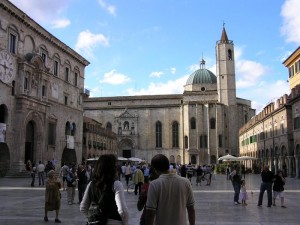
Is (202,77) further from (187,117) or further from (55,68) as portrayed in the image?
(55,68)

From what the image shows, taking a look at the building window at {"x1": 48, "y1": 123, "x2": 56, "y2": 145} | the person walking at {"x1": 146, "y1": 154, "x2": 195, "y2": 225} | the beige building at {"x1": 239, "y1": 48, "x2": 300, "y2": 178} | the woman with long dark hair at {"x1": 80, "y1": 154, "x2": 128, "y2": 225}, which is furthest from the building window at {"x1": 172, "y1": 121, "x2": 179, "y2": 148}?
the woman with long dark hair at {"x1": 80, "y1": 154, "x2": 128, "y2": 225}

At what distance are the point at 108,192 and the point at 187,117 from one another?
70.1 metres

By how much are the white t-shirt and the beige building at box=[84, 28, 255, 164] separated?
223ft

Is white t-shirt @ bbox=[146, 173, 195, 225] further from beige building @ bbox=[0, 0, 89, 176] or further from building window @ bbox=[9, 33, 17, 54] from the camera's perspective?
building window @ bbox=[9, 33, 17, 54]

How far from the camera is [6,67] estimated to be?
30.6m

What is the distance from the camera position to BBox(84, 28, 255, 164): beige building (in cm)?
7250

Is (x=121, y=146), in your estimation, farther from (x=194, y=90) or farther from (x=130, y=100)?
(x=194, y=90)

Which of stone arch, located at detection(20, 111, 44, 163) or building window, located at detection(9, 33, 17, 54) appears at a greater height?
building window, located at detection(9, 33, 17, 54)

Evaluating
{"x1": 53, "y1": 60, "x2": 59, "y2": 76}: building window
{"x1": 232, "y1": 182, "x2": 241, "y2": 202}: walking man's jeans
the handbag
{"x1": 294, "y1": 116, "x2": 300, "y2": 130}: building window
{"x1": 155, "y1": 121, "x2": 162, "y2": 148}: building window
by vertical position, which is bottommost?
{"x1": 232, "y1": 182, "x2": 241, "y2": 202}: walking man's jeans

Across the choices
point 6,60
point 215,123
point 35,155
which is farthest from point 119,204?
point 215,123

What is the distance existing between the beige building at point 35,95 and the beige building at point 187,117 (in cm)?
3256

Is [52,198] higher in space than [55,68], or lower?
lower

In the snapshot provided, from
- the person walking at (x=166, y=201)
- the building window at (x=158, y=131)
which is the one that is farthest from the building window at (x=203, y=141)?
the person walking at (x=166, y=201)

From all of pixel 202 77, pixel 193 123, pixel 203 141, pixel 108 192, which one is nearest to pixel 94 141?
pixel 193 123
